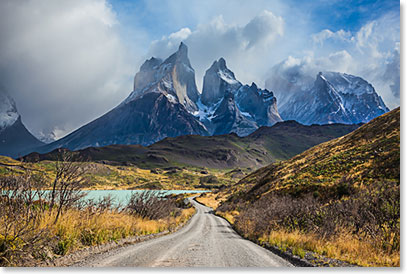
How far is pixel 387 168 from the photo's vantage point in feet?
80.2


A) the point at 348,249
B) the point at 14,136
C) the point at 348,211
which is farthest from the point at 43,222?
the point at 14,136

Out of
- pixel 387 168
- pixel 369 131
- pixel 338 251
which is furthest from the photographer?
pixel 369 131

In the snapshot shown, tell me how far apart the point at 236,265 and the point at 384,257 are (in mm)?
4380

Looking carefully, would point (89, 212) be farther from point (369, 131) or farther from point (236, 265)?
point (369, 131)

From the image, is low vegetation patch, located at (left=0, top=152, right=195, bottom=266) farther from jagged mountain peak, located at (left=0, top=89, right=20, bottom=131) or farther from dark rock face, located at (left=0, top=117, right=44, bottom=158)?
jagged mountain peak, located at (left=0, top=89, right=20, bottom=131)

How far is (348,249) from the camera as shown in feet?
30.0

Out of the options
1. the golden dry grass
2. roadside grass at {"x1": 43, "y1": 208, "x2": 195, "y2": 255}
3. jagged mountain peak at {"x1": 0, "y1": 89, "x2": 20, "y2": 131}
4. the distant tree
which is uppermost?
jagged mountain peak at {"x1": 0, "y1": 89, "x2": 20, "y2": 131}

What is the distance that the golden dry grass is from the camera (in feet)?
26.5

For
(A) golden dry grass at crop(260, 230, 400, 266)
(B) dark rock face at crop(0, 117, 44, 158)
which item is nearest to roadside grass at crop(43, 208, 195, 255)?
(B) dark rock face at crop(0, 117, 44, 158)

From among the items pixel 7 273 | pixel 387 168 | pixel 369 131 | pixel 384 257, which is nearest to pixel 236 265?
pixel 384 257

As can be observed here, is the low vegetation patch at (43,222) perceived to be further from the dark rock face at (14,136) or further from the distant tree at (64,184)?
the dark rock face at (14,136)

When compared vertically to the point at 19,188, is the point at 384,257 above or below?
Result: below

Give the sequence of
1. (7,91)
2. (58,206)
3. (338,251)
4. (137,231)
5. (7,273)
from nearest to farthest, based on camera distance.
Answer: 1. (7,273)
2. (338,251)
3. (58,206)
4. (7,91)
5. (137,231)

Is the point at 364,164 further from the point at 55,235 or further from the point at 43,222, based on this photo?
the point at 43,222
